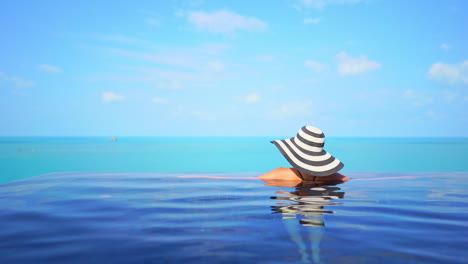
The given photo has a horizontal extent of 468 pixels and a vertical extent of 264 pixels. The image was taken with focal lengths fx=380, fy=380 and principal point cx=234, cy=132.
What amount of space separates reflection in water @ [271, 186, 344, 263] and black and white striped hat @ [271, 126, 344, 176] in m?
0.39

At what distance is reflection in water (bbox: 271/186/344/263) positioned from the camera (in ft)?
10.8

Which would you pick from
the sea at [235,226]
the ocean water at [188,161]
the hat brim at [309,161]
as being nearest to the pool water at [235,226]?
the sea at [235,226]

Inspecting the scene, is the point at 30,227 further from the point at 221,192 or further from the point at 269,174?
the point at 269,174

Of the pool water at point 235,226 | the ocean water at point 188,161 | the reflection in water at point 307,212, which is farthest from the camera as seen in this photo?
the ocean water at point 188,161

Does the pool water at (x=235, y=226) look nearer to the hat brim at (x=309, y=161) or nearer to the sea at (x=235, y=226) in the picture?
the sea at (x=235, y=226)

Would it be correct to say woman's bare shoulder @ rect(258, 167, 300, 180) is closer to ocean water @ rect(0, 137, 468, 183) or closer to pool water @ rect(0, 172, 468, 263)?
pool water @ rect(0, 172, 468, 263)

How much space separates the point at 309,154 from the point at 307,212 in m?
2.32

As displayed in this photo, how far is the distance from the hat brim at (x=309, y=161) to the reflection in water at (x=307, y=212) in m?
0.36

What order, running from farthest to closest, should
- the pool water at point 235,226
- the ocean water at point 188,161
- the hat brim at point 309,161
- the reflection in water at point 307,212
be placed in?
1. the ocean water at point 188,161
2. the hat brim at point 309,161
3. the reflection in water at point 307,212
4. the pool water at point 235,226

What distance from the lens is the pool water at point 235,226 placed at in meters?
3.05

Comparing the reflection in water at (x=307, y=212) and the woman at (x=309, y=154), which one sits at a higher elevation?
the woman at (x=309, y=154)

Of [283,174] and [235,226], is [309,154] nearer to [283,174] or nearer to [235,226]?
[283,174]

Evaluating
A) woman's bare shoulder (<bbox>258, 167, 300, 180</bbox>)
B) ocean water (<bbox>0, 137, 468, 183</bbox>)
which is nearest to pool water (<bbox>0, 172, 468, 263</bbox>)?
woman's bare shoulder (<bbox>258, 167, 300, 180</bbox>)

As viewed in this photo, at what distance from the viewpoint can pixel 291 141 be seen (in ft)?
23.1
